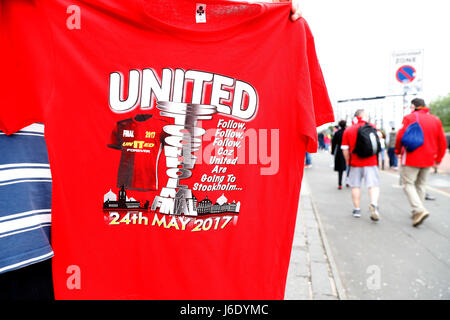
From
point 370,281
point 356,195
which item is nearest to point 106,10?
point 370,281

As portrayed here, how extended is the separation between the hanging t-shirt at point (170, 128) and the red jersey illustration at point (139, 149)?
0.10 feet

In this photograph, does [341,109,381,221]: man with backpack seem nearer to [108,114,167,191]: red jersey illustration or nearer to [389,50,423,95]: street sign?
[389,50,423,95]: street sign

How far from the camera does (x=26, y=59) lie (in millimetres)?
1268

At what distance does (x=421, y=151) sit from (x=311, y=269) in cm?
291

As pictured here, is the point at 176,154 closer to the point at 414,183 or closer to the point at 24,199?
the point at 24,199

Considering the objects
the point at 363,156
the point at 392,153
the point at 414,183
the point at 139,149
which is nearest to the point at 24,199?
the point at 139,149

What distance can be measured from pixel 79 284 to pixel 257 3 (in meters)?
1.52

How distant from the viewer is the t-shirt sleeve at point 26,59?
48.4 inches

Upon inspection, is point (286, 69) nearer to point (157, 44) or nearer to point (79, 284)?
point (157, 44)

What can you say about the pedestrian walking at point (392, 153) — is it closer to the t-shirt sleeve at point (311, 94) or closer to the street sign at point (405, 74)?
the street sign at point (405, 74)

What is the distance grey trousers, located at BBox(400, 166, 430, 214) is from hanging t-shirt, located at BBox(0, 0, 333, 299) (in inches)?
166

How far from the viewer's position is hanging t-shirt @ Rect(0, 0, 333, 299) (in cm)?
127

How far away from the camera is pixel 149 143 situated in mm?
1346

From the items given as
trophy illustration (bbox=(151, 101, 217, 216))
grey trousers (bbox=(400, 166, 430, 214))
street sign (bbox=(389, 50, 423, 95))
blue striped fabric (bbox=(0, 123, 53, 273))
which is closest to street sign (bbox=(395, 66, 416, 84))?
street sign (bbox=(389, 50, 423, 95))
